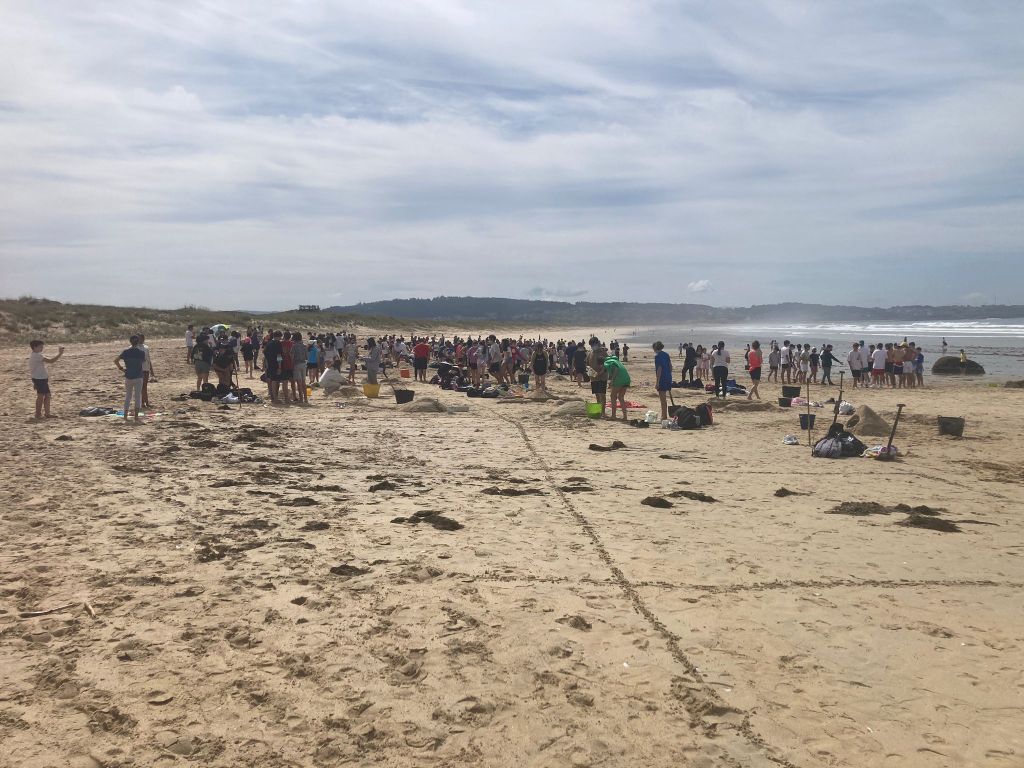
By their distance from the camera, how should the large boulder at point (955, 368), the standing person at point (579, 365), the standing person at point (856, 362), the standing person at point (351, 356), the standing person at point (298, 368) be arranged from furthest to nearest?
the large boulder at point (955, 368)
the standing person at point (579, 365)
the standing person at point (351, 356)
the standing person at point (856, 362)
the standing person at point (298, 368)

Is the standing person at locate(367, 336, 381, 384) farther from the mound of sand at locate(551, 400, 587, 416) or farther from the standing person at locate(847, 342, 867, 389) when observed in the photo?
the standing person at locate(847, 342, 867, 389)

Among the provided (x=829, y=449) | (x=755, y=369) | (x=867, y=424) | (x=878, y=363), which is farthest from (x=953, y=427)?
(x=878, y=363)

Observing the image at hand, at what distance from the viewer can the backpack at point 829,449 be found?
10.9 m

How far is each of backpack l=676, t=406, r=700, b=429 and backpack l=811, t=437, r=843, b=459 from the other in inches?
114

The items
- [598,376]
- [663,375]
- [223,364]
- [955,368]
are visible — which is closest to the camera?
[663,375]

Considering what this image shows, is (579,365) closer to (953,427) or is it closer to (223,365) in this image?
(223,365)

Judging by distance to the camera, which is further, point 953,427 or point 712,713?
point 953,427

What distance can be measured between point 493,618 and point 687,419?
31.9ft

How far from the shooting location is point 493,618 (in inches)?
182

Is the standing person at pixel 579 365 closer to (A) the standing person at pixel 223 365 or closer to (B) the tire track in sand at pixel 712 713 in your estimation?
(A) the standing person at pixel 223 365

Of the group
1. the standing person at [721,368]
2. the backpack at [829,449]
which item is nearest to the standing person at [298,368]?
the standing person at [721,368]

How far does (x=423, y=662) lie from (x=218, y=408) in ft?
40.4

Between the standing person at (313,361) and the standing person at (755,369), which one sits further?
the standing person at (313,361)

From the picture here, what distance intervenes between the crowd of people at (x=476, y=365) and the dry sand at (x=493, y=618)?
511 centimetres
